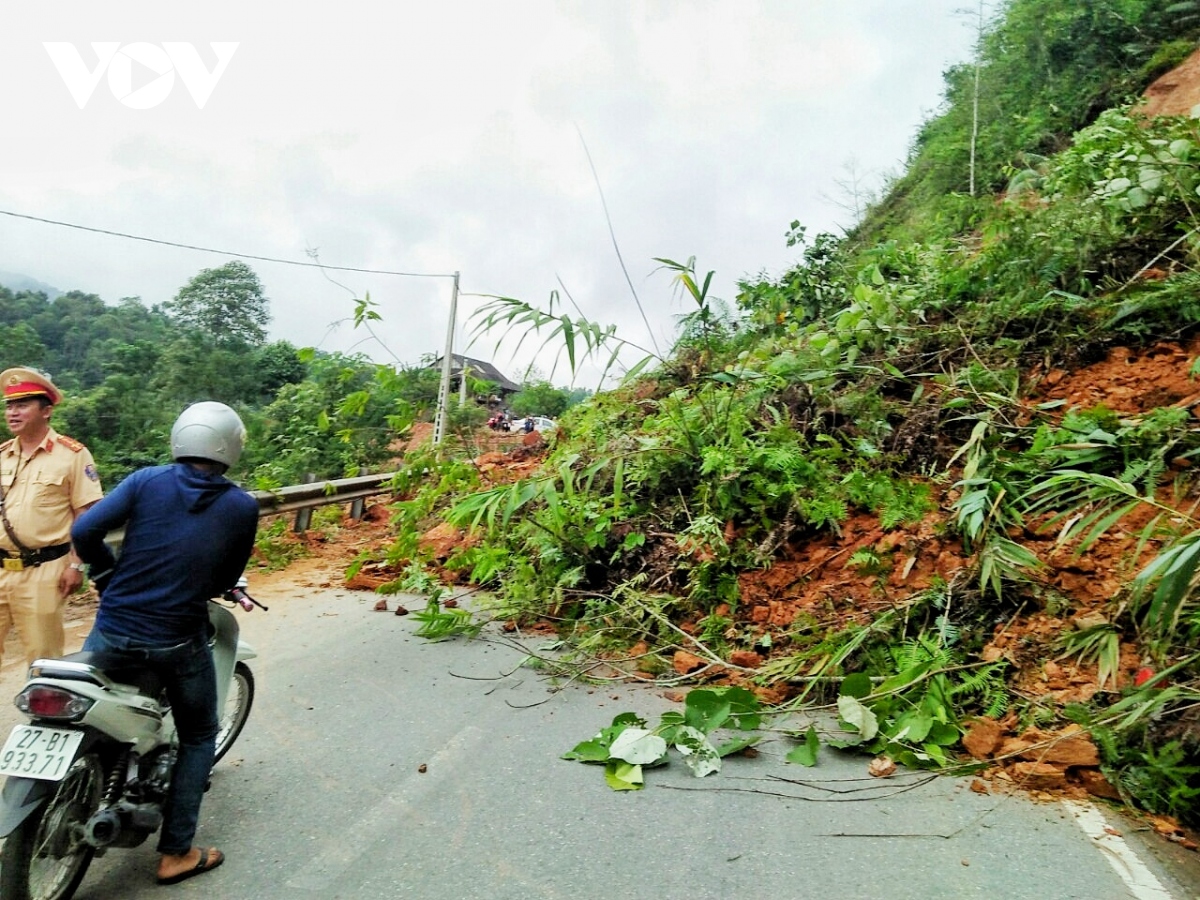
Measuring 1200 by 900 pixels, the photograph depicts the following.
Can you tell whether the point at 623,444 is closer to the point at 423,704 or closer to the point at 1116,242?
the point at 423,704

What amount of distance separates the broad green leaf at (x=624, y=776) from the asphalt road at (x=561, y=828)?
0.19ft

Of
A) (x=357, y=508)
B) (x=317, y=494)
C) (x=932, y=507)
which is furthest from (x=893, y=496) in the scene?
(x=357, y=508)

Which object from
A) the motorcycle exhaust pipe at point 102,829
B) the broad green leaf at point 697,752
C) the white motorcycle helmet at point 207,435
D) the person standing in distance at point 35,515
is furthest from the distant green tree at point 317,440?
the motorcycle exhaust pipe at point 102,829

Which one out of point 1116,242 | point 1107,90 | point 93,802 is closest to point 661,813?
point 93,802

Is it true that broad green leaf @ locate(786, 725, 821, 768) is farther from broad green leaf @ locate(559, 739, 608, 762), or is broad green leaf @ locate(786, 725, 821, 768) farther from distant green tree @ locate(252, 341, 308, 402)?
distant green tree @ locate(252, 341, 308, 402)

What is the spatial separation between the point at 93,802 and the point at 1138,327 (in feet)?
26.0

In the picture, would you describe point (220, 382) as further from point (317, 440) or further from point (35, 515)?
point (35, 515)

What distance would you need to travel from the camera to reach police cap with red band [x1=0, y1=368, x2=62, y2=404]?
11.7ft

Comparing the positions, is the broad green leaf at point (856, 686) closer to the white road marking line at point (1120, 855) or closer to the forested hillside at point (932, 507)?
the forested hillside at point (932, 507)

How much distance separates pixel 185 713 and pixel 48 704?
0.50 meters

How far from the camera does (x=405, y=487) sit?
25.9 feet

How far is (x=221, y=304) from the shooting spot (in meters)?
31.4

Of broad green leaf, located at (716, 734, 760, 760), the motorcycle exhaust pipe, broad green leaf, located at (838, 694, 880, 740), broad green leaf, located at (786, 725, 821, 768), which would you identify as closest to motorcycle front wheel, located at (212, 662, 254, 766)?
the motorcycle exhaust pipe

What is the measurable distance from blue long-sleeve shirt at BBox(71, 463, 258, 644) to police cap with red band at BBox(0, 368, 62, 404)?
3.49 feet
